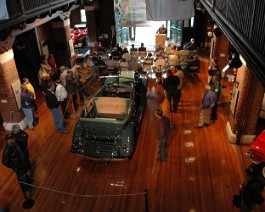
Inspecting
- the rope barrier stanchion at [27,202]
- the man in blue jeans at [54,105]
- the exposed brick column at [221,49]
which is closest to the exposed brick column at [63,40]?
the man in blue jeans at [54,105]

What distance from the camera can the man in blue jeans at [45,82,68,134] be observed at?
8.73 metres

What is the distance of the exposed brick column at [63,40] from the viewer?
Result: 558 inches

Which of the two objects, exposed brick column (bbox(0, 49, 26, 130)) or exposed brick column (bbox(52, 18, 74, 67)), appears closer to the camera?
exposed brick column (bbox(0, 49, 26, 130))

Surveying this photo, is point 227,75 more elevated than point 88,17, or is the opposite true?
point 88,17

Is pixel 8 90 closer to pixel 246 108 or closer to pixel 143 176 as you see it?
pixel 143 176

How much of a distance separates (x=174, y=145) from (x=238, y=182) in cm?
223

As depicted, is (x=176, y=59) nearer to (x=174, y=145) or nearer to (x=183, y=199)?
(x=174, y=145)

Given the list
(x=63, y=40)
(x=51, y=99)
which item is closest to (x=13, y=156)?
(x=51, y=99)

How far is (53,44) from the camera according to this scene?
15.1 m

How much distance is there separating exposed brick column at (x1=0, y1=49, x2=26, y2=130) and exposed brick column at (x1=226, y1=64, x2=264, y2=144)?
713 centimetres

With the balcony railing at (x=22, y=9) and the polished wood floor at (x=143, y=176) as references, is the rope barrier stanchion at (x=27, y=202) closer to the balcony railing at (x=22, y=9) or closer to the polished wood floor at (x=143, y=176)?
the polished wood floor at (x=143, y=176)

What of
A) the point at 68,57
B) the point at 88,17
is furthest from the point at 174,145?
the point at 88,17

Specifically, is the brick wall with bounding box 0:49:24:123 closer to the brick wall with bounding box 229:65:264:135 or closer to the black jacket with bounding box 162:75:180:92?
the black jacket with bounding box 162:75:180:92

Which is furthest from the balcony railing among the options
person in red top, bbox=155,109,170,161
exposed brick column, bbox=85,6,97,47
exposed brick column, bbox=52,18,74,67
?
exposed brick column, bbox=85,6,97,47
